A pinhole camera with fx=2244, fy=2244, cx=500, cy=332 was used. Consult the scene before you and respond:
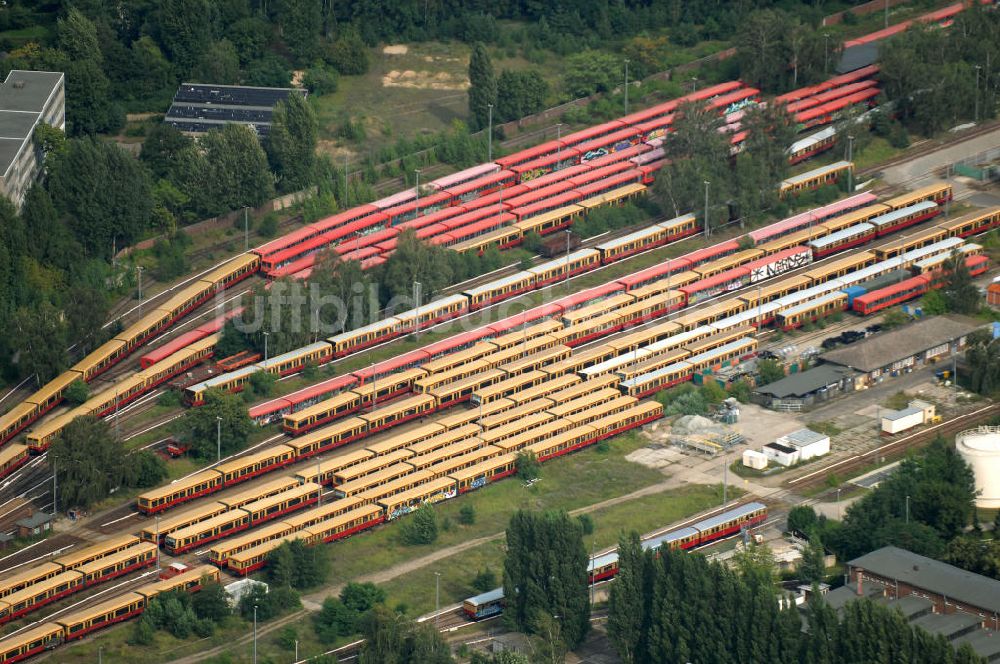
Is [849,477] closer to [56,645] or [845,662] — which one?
[845,662]

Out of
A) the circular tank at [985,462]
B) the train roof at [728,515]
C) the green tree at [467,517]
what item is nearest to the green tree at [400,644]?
the green tree at [467,517]

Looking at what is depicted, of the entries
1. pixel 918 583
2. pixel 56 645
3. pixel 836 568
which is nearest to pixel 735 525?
pixel 836 568

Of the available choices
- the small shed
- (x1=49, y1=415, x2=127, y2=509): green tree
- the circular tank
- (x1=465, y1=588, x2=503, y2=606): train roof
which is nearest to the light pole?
(x1=465, y1=588, x2=503, y2=606): train roof

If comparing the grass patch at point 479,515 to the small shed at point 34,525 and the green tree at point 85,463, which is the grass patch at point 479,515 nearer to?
the green tree at point 85,463

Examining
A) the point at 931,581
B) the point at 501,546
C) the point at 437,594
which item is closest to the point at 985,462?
the point at 931,581

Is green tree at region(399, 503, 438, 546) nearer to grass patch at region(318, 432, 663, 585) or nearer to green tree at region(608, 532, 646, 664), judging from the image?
grass patch at region(318, 432, 663, 585)

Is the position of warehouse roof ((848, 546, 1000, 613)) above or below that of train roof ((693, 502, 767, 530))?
above
